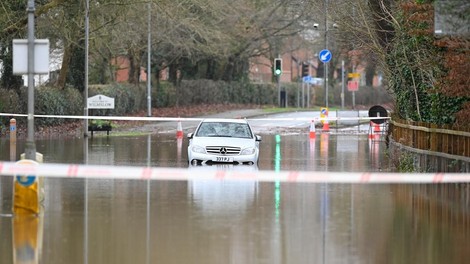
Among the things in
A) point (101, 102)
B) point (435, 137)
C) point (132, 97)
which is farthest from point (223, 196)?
point (132, 97)

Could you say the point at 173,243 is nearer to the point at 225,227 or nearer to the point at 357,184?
the point at 225,227

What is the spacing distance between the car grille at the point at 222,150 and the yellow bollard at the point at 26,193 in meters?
9.15

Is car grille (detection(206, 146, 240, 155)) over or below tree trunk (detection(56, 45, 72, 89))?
below

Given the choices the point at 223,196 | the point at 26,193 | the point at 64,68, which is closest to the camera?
the point at 26,193

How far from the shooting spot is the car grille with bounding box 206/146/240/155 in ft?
77.3

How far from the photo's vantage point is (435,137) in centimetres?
2355

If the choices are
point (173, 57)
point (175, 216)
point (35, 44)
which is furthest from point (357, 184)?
point (173, 57)

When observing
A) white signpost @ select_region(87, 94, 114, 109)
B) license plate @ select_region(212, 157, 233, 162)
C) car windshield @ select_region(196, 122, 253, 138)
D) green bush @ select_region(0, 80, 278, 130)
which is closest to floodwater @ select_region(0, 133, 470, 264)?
license plate @ select_region(212, 157, 233, 162)

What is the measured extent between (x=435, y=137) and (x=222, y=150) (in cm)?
501

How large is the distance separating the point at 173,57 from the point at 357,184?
4201cm

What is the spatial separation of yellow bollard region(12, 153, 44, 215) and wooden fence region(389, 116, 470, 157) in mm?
9660

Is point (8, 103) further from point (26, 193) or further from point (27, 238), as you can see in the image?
point (27, 238)

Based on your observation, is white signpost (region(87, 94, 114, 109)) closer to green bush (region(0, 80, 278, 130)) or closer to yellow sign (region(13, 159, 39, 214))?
green bush (region(0, 80, 278, 130))

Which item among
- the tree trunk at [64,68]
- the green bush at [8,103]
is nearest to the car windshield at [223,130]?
the green bush at [8,103]
